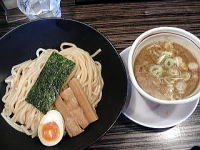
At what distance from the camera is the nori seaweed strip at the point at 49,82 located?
123cm

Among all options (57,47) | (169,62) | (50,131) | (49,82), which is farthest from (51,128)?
(169,62)

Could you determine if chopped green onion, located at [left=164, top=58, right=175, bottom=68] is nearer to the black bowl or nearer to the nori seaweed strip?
the black bowl

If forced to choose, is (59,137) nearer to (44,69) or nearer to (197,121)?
(44,69)

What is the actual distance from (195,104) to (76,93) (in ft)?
1.59

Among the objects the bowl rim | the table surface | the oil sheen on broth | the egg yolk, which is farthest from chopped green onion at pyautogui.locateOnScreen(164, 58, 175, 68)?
the egg yolk

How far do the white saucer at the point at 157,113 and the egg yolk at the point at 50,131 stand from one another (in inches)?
11.0

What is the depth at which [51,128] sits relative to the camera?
1196 millimetres

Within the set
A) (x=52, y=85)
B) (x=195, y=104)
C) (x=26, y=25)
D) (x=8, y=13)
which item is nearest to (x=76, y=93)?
(x=52, y=85)

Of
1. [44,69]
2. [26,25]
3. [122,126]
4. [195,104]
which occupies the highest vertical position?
[26,25]

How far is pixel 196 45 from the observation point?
1141 mm

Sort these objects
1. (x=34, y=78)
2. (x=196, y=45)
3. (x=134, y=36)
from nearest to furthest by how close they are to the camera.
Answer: (x=196, y=45), (x=34, y=78), (x=134, y=36)

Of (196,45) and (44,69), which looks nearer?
(196,45)

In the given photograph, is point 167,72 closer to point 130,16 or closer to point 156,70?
point 156,70

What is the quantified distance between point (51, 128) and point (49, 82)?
19 cm
